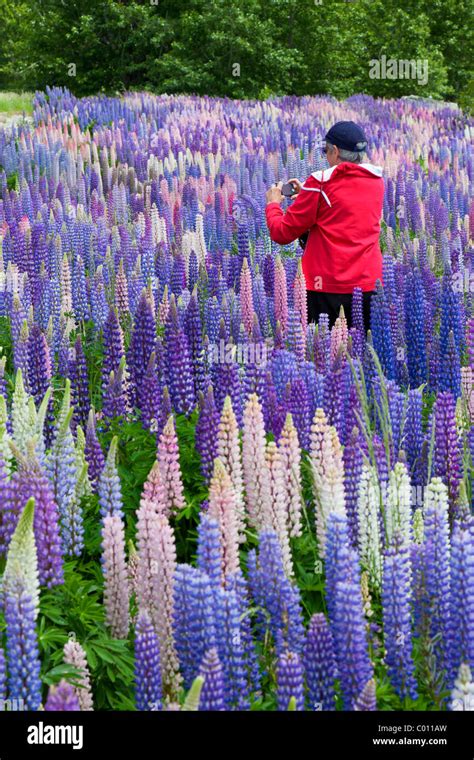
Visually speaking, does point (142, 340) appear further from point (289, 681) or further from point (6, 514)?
point (289, 681)

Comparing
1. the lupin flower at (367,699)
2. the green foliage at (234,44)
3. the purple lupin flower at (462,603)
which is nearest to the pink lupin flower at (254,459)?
the purple lupin flower at (462,603)

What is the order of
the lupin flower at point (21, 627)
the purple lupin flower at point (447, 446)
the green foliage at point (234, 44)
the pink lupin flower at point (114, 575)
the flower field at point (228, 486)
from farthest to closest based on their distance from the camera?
the green foliage at point (234, 44) → the purple lupin flower at point (447, 446) → the pink lupin flower at point (114, 575) → the flower field at point (228, 486) → the lupin flower at point (21, 627)

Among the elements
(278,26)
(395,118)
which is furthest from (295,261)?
(278,26)

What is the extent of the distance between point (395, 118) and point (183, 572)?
61.9 ft

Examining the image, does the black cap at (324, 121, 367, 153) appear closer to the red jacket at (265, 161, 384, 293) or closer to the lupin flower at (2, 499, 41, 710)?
the red jacket at (265, 161, 384, 293)

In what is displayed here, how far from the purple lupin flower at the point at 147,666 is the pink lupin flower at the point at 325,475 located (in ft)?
2.85

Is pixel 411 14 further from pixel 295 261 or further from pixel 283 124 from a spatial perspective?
pixel 295 261

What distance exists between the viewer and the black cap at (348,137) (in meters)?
7.09

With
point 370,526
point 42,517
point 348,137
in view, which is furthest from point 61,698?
point 348,137

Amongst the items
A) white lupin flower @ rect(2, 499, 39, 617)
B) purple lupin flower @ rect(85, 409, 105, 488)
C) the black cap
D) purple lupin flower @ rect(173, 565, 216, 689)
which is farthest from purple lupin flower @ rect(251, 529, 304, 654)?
the black cap

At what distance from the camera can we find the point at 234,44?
3184 centimetres

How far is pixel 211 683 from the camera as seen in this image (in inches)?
109

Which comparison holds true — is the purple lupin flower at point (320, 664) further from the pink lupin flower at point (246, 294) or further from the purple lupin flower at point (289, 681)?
the pink lupin flower at point (246, 294)

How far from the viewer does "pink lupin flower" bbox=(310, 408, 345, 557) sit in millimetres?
3611
